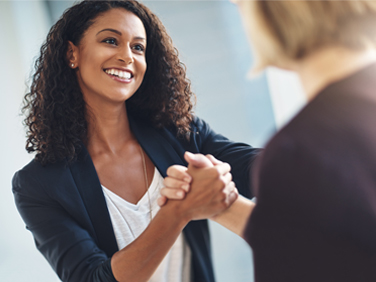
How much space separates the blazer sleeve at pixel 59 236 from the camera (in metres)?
0.89

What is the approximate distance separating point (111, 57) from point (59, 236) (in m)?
0.53

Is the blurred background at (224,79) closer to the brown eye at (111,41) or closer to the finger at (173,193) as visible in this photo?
the brown eye at (111,41)

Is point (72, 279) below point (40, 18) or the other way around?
below

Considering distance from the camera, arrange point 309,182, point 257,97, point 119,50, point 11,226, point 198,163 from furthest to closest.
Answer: point 257,97 < point 11,226 < point 119,50 < point 198,163 < point 309,182

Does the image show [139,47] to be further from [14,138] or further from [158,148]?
[14,138]

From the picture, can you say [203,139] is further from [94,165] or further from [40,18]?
[40,18]

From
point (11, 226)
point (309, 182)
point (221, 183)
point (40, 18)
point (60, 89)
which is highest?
point (40, 18)

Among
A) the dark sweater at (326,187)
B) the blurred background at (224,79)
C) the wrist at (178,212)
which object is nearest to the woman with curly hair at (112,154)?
the wrist at (178,212)

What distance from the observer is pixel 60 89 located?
1140 millimetres

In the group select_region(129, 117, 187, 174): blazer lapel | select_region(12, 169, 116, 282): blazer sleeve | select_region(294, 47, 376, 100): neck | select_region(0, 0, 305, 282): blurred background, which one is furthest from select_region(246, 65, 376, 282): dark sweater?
select_region(0, 0, 305, 282): blurred background

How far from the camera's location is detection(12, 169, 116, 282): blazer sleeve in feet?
2.91

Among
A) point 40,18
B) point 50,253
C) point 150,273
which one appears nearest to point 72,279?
point 50,253

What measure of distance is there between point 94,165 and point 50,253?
0.92 feet

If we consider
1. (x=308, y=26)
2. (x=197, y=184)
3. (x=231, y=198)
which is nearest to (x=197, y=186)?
(x=197, y=184)
